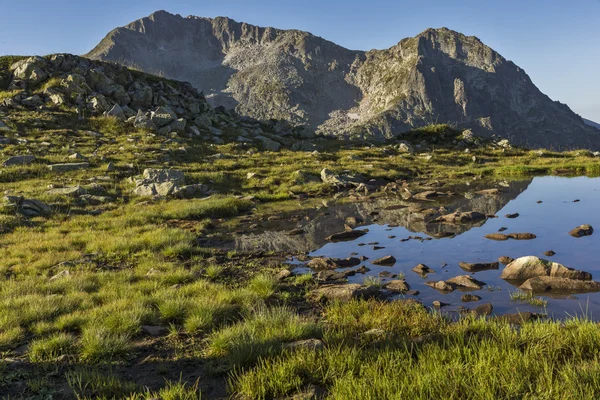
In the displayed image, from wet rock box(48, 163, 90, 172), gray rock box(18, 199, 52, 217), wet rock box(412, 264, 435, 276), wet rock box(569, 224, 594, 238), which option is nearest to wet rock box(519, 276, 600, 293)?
wet rock box(412, 264, 435, 276)

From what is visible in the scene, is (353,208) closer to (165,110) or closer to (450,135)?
(165,110)

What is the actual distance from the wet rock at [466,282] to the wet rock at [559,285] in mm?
922

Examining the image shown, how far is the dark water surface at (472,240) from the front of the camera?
8.41m

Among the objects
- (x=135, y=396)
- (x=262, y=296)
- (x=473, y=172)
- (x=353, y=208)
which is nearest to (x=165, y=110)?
(x=353, y=208)

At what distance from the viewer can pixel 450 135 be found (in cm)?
5303

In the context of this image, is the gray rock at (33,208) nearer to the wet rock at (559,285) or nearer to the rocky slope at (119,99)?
the wet rock at (559,285)

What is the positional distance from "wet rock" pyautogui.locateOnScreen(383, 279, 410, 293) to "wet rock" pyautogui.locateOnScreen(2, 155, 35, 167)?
2804 centimetres

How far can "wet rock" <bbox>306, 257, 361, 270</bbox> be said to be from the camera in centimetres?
1131

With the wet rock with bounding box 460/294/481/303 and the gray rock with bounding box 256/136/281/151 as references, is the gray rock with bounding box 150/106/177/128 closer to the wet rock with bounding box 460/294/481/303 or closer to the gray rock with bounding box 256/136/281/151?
the gray rock with bounding box 256/136/281/151

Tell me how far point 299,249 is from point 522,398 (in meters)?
9.90

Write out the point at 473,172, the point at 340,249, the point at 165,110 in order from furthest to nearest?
the point at 165,110 < the point at 473,172 < the point at 340,249

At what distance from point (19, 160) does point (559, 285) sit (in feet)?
105

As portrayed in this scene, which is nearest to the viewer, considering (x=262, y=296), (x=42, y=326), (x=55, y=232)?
(x=42, y=326)

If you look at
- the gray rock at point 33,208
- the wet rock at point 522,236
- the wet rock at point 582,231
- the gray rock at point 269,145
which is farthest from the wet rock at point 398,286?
the gray rock at point 269,145
